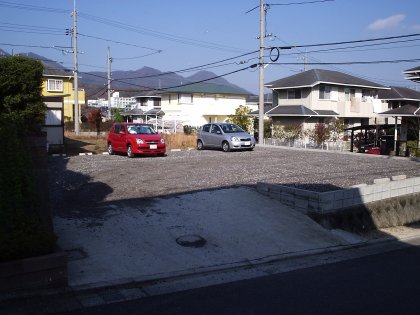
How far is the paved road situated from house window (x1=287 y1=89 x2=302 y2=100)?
34521 mm

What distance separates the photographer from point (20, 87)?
14.8 metres

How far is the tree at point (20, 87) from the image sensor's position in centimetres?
1441

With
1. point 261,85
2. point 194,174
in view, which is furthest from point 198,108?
point 194,174

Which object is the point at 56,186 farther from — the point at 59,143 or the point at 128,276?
the point at 59,143

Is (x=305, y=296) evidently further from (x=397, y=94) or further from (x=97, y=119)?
(x=397, y=94)

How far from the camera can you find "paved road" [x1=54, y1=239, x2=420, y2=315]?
546cm

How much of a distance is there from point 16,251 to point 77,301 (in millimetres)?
993

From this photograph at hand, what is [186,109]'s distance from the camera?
55.9 meters

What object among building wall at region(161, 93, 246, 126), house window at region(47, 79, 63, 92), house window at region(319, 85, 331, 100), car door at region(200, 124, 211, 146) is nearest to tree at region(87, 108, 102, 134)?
house window at region(47, 79, 63, 92)

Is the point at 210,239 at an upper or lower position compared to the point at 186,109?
lower

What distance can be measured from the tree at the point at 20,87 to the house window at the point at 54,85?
133 feet

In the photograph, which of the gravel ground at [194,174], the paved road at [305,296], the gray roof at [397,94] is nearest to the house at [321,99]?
the gray roof at [397,94]

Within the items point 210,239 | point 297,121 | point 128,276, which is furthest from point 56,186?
point 297,121

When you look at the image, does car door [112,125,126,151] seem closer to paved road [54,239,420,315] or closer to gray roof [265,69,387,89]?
paved road [54,239,420,315]
